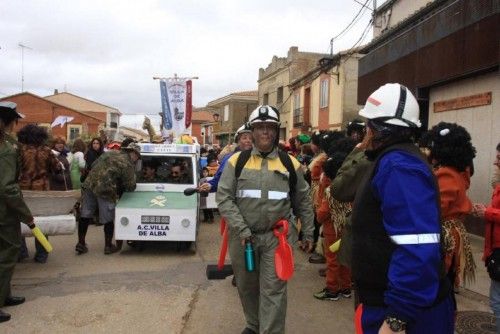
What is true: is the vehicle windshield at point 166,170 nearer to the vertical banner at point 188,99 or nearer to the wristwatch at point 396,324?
the vertical banner at point 188,99

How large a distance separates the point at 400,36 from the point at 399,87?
1055 cm

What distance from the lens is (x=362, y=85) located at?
14.6 meters

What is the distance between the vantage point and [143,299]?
5363mm

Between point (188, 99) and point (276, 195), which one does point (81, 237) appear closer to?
point (276, 195)

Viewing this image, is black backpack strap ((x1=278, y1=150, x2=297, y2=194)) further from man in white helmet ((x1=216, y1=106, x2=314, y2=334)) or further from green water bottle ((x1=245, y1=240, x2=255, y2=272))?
green water bottle ((x1=245, y1=240, x2=255, y2=272))

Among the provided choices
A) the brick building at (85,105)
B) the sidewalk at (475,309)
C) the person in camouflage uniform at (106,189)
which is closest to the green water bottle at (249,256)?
the sidewalk at (475,309)

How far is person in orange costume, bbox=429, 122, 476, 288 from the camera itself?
363 cm

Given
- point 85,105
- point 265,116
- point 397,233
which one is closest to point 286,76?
point 265,116

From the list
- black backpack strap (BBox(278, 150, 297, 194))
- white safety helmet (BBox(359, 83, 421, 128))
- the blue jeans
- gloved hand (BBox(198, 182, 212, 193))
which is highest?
white safety helmet (BBox(359, 83, 421, 128))

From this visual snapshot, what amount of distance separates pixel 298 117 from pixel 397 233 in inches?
1073

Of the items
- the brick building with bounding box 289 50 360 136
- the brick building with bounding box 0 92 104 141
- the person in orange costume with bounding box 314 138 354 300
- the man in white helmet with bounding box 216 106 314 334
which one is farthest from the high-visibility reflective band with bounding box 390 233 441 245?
the brick building with bounding box 0 92 104 141

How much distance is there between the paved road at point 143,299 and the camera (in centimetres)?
461

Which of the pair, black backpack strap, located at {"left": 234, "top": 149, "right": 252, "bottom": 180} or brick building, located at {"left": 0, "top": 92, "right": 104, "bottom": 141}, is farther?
brick building, located at {"left": 0, "top": 92, "right": 104, "bottom": 141}

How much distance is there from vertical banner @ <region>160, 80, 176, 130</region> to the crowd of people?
5827mm
